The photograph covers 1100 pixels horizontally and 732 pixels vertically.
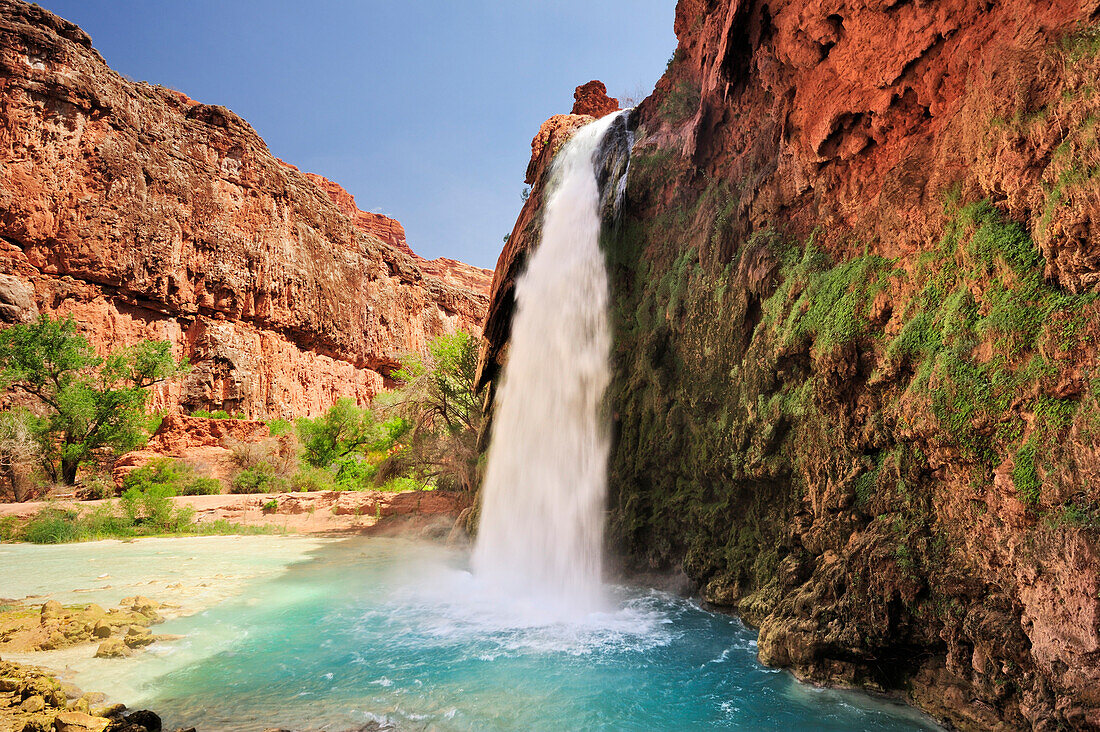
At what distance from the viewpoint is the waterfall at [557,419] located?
1183 centimetres

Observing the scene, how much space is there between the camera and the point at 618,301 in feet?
43.9

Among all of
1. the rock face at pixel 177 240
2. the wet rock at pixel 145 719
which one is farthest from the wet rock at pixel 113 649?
the rock face at pixel 177 240

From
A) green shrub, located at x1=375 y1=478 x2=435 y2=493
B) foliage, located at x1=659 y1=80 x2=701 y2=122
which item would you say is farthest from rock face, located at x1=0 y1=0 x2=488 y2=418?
foliage, located at x1=659 y1=80 x2=701 y2=122

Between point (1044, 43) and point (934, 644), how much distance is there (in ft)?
19.3

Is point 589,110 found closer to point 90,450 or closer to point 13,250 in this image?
point 90,450

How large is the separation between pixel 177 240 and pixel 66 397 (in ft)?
59.2

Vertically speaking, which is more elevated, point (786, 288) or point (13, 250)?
point (13, 250)

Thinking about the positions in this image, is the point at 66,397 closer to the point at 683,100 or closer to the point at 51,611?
the point at 51,611

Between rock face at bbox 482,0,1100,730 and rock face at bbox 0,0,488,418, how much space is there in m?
36.8

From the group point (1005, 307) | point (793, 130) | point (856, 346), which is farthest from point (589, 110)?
point (1005, 307)

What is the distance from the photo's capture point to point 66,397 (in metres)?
22.8

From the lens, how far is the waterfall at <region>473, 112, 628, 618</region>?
1183 centimetres

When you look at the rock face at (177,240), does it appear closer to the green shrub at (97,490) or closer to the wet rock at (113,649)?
the green shrub at (97,490)

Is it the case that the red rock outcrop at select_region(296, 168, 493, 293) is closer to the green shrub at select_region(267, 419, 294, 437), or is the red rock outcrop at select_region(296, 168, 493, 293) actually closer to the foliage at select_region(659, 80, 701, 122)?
the green shrub at select_region(267, 419, 294, 437)
